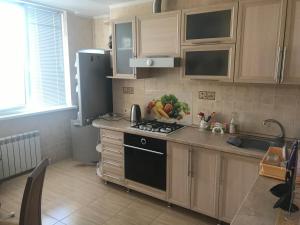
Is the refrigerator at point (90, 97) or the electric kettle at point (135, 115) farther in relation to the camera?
the refrigerator at point (90, 97)

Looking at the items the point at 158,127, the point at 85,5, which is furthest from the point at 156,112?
the point at 85,5

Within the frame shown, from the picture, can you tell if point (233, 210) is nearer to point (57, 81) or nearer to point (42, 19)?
point (57, 81)

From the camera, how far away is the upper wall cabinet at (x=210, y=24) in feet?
7.32

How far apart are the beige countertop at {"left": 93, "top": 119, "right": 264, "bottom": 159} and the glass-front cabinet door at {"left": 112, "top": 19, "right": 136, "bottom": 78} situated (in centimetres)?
68

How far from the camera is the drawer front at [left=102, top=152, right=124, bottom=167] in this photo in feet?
9.80

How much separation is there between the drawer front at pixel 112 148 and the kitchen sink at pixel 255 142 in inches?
51.1

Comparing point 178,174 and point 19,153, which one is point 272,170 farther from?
point 19,153

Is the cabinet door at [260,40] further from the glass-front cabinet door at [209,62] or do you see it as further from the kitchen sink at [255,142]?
the kitchen sink at [255,142]

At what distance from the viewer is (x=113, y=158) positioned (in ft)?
10.0

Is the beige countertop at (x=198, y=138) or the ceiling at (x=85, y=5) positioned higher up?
the ceiling at (x=85, y=5)

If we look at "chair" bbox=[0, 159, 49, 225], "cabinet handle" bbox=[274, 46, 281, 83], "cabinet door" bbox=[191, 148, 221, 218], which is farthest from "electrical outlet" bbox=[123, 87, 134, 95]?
"chair" bbox=[0, 159, 49, 225]

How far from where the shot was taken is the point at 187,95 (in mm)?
2943

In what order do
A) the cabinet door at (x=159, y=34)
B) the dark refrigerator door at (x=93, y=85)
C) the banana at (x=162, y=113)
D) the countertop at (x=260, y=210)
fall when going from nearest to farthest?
the countertop at (x=260, y=210), the cabinet door at (x=159, y=34), the banana at (x=162, y=113), the dark refrigerator door at (x=93, y=85)

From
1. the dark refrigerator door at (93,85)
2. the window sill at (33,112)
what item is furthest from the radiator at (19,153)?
the dark refrigerator door at (93,85)
